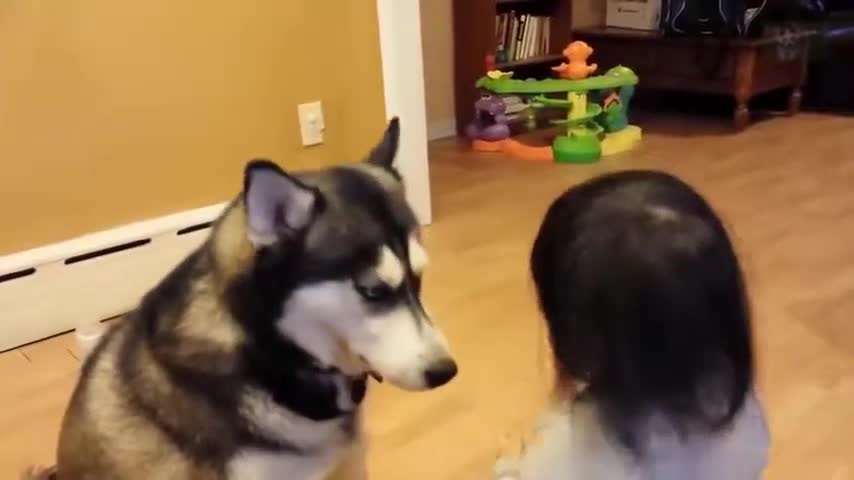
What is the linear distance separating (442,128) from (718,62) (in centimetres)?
136

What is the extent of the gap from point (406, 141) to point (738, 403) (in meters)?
2.07

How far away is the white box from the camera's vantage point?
481cm

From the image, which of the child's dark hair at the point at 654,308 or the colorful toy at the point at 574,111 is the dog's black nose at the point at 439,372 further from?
the colorful toy at the point at 574,111

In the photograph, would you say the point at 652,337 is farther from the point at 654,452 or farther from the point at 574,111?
the point at 574,111

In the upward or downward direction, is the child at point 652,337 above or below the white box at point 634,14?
above

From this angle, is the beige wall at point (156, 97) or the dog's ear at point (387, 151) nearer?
the dog's ear at point (387, 151)

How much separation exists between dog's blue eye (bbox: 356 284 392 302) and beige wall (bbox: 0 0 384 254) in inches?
62.2

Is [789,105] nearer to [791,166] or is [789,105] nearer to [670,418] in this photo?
[791,166]

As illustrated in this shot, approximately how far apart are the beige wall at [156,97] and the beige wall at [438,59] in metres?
1.52

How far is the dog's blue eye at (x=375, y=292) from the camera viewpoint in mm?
1172

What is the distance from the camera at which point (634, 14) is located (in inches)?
193

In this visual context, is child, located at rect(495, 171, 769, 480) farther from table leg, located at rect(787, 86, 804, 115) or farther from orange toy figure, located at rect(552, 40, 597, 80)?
table leg, located at rect(787, 86, 804, 115)

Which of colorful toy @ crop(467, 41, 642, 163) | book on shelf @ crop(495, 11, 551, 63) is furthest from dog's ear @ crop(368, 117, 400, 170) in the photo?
book on shelf @ crop(495, 11, 551, 63)

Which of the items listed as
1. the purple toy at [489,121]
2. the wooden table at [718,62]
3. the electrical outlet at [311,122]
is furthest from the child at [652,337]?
the wooden table at [718,62]
